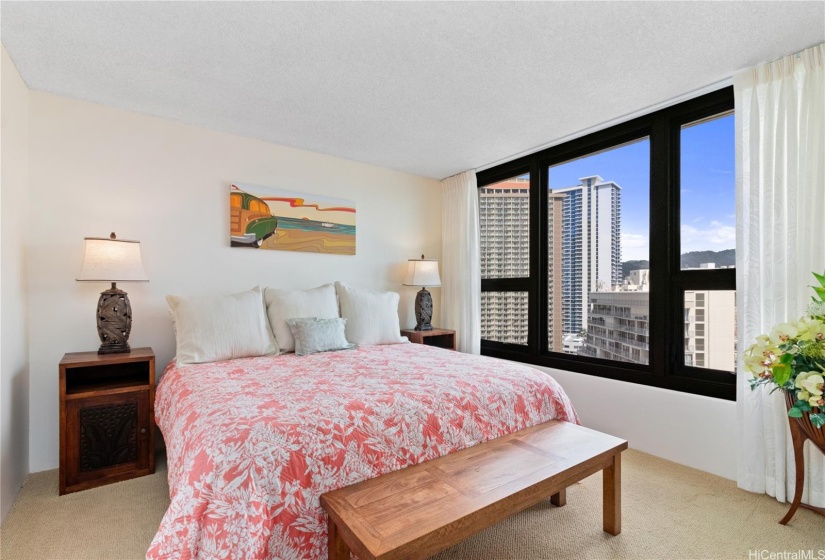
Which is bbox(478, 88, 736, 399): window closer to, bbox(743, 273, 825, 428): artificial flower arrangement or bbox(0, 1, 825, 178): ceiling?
bbox(0, 1, 825, 178): ceiling

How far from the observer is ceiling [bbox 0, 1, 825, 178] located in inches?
69.6

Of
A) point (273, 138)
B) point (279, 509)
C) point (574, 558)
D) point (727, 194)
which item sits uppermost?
point (273, 138)

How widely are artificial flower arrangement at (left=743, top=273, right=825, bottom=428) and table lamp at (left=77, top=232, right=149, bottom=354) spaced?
345 centimetres

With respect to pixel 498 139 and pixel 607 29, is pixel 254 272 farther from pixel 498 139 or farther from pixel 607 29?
pixel 607 29

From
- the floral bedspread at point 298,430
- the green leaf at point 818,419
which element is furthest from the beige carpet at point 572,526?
the green leaf at point 818,419

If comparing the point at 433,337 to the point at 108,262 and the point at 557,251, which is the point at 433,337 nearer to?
the point at 557,251

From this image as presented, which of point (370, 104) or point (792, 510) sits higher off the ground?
point (370, 104)

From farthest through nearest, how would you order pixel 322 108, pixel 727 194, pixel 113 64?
pixel 322 108 → pixel 727 194 → pixel 113 64

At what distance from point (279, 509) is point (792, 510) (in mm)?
2357

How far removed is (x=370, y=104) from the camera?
8.71 ft

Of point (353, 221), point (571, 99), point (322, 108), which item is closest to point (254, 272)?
point (353, 221)

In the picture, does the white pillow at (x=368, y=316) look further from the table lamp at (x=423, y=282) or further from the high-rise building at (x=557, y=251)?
the high-rise building at (x=557, y=251)

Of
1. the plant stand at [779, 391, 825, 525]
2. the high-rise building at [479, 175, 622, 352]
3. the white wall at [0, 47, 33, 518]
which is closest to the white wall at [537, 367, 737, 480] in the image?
the plant stand at [779, 391, 825, 525]

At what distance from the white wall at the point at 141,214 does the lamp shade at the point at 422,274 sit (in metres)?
0.62
